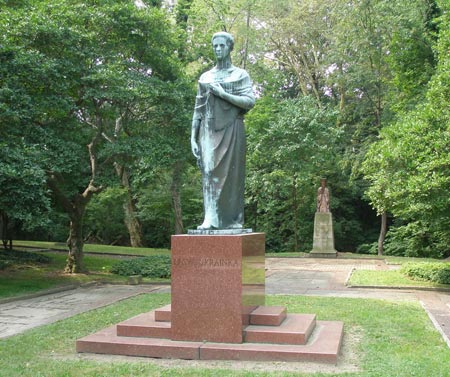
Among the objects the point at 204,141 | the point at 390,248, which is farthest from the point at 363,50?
the point at 204,141

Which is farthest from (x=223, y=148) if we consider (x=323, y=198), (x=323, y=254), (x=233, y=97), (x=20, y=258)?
(x=323, y=198)

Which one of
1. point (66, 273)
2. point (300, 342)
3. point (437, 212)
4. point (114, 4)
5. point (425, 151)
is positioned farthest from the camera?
point (66, 273)

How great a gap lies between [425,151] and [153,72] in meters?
8.61

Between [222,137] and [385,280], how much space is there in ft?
29.2

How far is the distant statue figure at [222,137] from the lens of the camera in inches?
294

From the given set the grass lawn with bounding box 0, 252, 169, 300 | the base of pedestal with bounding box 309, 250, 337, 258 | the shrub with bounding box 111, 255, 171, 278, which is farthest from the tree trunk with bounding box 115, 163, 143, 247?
the shrub with bounding box 111, 255, 171, 278

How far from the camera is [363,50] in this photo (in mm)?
26297

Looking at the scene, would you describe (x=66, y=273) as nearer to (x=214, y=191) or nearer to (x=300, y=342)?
(x=214, y=191)

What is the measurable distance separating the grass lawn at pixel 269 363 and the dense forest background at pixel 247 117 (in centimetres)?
365

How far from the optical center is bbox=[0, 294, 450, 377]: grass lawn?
5.93m

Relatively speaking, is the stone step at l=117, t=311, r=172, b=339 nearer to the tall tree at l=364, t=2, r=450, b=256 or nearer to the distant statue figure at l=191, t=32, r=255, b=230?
the distant statue figure at l=191, t=32, r=255, b=230

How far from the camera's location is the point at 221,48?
25.2 ft

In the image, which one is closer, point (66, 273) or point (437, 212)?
point (437, 212)

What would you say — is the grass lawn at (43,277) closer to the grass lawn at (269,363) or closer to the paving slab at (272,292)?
the paving slab at (272,292)
